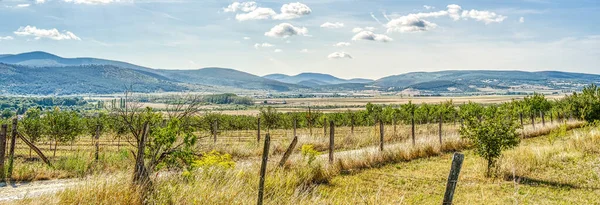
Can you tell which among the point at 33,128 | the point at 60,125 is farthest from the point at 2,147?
the point at 33,128

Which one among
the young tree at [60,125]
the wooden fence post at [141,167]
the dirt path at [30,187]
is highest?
the wooden fence post at [141,167]

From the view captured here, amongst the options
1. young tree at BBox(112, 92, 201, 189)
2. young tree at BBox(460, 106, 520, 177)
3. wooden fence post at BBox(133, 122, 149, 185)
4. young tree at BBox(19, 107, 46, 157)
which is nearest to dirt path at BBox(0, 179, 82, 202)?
young tree at BBox(112, 92, 201, 189)

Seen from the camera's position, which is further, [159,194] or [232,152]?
[232,152]

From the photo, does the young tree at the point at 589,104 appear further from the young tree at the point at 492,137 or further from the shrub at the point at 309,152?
the shrub at the point at 309,152

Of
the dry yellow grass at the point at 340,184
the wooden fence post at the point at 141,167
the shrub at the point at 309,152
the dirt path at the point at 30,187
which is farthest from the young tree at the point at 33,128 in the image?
the wooden fence post at the point at 141,167

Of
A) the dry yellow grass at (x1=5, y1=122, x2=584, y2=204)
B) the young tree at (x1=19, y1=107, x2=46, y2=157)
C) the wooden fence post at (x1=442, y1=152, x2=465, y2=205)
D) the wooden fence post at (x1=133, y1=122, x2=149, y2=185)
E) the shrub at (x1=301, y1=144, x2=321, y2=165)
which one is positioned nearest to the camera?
the wooden fence post at (x1=442, y1=152, x2=465, y2=205)

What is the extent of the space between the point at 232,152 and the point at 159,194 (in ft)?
40.7

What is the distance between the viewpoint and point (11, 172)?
11.8 m

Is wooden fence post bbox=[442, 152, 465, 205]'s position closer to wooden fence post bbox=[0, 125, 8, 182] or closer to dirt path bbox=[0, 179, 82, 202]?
dirt path bbox=[0, 179, 82, 202]

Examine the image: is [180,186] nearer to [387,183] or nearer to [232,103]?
[387,183]

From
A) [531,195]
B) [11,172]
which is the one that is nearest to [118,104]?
[11,172]

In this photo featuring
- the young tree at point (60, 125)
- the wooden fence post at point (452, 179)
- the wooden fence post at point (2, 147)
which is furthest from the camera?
the young tree at point (60, 125)

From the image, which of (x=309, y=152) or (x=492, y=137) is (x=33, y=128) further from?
(x=492, y=137)

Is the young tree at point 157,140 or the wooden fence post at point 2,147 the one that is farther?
the wooden fence post at point 2,147
